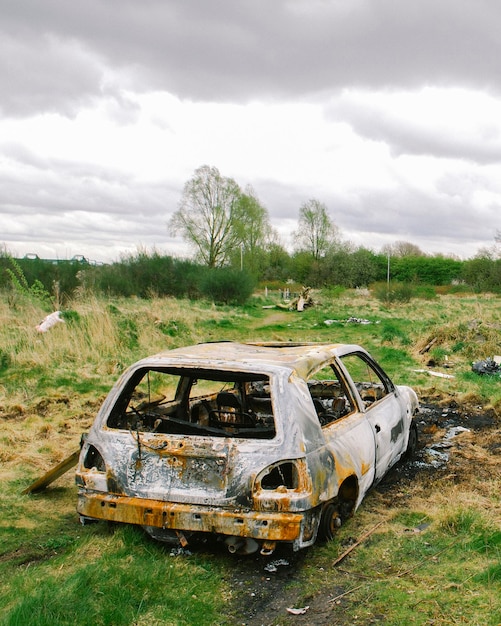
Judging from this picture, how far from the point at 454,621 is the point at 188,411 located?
3.09m

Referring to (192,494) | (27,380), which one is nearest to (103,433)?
(192,494)

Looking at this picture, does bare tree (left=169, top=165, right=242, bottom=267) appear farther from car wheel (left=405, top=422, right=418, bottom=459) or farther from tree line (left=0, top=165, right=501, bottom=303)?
car wheel (left=405, top=422, right=418, bottom=459)

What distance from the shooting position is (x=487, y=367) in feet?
42.6

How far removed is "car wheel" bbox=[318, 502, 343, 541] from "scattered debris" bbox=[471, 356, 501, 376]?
31.1ft

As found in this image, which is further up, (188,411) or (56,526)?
(188,411)

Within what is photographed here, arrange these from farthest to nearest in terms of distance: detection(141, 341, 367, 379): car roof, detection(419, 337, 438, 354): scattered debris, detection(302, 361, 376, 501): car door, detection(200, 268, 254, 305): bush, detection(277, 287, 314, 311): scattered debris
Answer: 1. detection(200, 268, 254, 305): bush
2. detection(277, 287, 314, 311): scattered debris
3. detection(419, 337, 438, 354): scattered debris
4. detection(141, 341, 367, 379): car roof
5. detection(302, 361, 376, 501): car door

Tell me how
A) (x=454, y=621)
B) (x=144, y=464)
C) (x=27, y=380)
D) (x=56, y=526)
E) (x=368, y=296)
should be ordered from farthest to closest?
(x=368, y=296)
(x=27, y=380)
(x=56, y=526)
(x=144, y=464)
(x=454, y=621)

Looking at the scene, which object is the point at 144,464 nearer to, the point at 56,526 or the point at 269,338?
the point at 56,526

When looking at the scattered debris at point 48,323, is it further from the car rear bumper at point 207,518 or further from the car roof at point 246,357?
the car rear bumper at point 207,518

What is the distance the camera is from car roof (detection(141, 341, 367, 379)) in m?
4.46

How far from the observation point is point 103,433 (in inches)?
174

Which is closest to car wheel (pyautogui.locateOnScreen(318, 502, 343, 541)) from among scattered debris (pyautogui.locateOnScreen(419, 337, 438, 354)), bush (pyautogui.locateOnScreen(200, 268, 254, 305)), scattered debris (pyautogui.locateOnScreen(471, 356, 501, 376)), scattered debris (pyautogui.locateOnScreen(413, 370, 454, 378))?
scattered debris (pyautogui.locateOnScreen(413, 370, 454, 378))

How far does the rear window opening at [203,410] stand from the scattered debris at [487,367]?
8123 millimetres

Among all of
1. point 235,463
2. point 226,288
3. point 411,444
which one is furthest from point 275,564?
point 226,288
